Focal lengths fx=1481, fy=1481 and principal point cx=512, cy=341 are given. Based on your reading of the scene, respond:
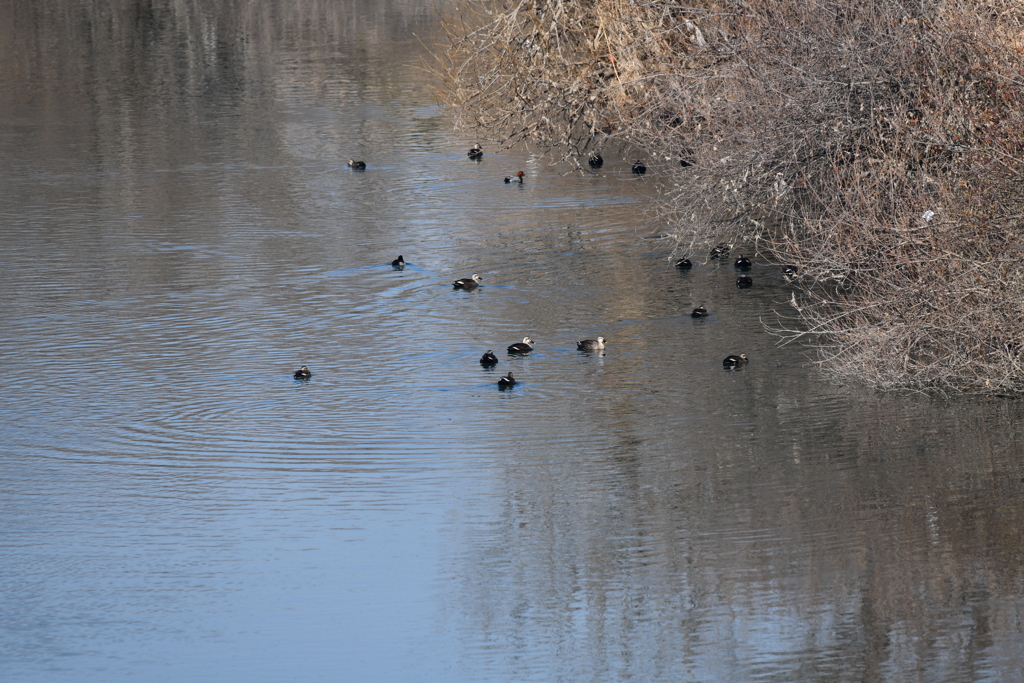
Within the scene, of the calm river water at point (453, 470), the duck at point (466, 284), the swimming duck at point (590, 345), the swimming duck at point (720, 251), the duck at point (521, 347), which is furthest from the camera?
the swimming duck at point (720, 251)

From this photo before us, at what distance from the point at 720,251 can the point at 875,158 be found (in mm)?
4796

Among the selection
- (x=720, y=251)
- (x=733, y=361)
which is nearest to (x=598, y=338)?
(x=733, y=361)

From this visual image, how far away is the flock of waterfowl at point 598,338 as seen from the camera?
47.8 ft

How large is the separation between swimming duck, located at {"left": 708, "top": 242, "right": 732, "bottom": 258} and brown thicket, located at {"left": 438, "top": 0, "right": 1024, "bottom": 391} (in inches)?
31.1

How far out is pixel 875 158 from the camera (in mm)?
14125

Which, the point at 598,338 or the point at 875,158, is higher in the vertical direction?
the point at 875,158

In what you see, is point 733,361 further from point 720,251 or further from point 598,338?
point 720,251

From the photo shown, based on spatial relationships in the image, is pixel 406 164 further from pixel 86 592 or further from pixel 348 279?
pixel 86 592

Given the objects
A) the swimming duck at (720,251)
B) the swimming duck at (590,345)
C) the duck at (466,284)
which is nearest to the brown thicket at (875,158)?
the swimming duck at (720,251)

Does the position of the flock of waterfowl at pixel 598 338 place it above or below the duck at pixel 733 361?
above

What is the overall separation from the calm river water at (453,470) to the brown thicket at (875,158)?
2.11 ft

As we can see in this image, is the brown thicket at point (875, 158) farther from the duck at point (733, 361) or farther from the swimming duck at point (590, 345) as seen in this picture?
the swimming duck at point (590, 345)

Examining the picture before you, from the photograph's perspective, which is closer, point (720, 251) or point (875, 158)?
point (875, 158)

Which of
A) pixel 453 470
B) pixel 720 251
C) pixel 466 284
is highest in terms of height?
pixel 720 251
